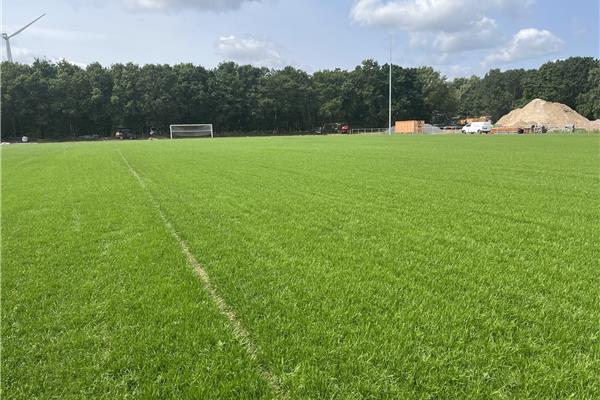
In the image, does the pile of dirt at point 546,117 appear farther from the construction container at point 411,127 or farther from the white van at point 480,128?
the construction container at point 411,127

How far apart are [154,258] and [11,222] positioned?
4294mm

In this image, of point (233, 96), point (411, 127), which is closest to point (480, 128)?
point (411, 127)

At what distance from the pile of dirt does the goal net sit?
59.3 meters

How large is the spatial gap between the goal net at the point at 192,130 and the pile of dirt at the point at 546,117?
59.3 metres

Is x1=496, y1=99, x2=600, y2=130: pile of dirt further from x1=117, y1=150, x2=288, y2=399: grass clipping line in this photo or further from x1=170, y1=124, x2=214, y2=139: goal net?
x1=117, y1=150, x2=288, y2=399: grass clipping line

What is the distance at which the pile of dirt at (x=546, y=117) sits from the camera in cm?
9256

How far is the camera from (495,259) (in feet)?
19.3

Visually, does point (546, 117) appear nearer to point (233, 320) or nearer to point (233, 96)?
point (233, 96)

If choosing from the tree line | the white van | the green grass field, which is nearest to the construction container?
the white van

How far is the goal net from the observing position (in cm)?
8338

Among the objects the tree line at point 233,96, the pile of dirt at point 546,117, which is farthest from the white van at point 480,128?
the tree line at point 233,96

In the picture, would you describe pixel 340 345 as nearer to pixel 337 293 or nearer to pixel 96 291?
pixel 337 293

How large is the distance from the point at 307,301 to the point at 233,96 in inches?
3621

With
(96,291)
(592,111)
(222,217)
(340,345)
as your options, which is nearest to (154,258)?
(96,291)
